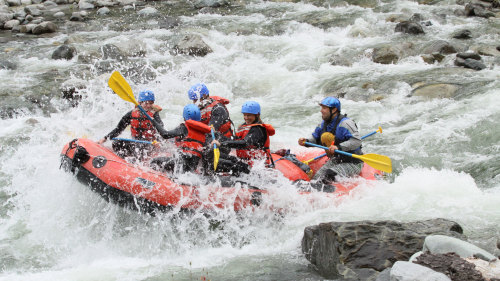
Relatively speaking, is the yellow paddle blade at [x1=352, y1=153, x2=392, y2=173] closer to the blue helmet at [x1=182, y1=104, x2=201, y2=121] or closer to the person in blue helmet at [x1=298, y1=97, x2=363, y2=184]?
the person in blue helmet at [x1=298, y1=97, x2=363, y2=184]

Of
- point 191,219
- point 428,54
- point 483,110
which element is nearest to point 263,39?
point 428,54

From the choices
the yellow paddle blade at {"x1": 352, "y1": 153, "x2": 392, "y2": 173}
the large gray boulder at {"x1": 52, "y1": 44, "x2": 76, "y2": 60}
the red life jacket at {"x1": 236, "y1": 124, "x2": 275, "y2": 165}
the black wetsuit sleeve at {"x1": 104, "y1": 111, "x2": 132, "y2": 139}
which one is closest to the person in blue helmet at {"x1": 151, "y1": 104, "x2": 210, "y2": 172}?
the red life jacket at {"x1": 236, "y1": 124, "x2": 275, "y2": 165}

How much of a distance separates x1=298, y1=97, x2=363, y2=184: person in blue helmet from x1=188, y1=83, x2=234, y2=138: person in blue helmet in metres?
1.02

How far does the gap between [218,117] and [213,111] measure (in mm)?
139

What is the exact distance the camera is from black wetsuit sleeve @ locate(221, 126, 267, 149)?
20.4 ft

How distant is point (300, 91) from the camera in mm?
11781

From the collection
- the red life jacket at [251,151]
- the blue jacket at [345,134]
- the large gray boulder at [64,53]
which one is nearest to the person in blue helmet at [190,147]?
the red life jacket at [251,151]

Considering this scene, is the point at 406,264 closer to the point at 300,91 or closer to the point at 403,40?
the point at 300,91

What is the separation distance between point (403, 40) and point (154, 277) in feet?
33.5

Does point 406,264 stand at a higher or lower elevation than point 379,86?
higher

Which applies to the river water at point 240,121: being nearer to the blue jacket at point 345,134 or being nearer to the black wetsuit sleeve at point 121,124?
the blue jacket at point 345,134

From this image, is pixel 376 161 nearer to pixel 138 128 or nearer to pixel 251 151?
pixel 251 151

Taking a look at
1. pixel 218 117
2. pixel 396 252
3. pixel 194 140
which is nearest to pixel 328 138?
pixel 218 117

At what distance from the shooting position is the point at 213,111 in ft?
22.9
